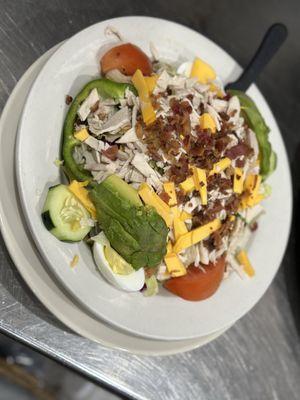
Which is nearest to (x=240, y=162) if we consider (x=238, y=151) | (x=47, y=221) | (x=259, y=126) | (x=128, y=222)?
(x=238, y=151)

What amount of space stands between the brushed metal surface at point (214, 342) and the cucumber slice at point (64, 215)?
193 mm

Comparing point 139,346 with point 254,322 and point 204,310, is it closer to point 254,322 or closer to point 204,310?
point 204,310

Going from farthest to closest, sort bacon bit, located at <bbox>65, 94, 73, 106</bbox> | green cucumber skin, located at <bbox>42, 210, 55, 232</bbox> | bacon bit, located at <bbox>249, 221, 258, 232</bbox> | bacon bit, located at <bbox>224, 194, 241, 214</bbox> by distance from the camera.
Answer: bacon bit, located at <bbox>249, 221, 258, 232</bbox>, bacon bit, located at <bbox>224, 194, 241, 214</bbox>, bacon bit, located at <bbox>65, 94, 73, 106</bbox>, green cucumber skin, located at <bbox>42, 210, 55, 232</bbox>

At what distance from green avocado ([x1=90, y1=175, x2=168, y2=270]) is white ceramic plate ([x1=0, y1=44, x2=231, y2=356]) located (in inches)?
6.1

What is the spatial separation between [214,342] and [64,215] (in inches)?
23.9

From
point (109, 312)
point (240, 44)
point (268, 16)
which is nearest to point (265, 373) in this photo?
point (109, 312)

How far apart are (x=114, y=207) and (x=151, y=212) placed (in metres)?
0.07

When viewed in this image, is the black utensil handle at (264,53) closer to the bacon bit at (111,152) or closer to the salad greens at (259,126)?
the salad greens at (259,126)

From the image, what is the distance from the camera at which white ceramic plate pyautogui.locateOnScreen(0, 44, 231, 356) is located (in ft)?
3.74

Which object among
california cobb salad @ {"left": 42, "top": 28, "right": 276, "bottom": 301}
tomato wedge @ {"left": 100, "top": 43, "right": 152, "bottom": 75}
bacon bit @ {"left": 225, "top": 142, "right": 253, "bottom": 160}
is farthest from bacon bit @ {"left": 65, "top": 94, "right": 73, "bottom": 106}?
bacon bit @ {"left": 225, "top": 142, "right": 253, "bottom": 160}

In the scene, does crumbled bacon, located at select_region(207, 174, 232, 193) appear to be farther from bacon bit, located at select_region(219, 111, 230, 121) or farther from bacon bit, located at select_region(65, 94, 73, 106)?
bacon bit, located at select_region(65, 94, 73, 106)

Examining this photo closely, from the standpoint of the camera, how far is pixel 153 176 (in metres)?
1.18

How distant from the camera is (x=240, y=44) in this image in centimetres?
184

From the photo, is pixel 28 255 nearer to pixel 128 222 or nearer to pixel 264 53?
pixel 128 222
